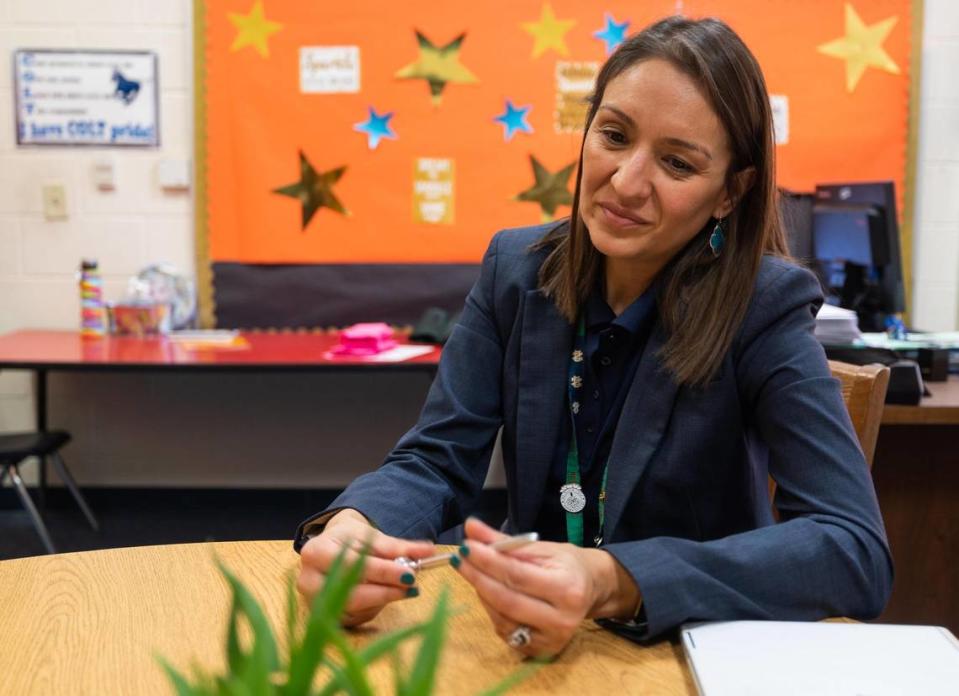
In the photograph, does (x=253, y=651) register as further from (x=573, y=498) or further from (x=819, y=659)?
(x=573, y=498)

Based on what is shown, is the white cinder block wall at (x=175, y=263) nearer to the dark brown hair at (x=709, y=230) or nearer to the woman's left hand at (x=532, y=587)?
the dark brown hair at (x=709, y=230)

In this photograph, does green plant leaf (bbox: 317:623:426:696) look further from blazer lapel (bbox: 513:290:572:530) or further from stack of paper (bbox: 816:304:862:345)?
stack of paper (bbox: 816:304:862:345)

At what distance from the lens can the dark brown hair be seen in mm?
1164

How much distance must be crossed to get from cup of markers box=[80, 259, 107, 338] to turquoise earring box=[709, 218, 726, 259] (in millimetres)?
2565

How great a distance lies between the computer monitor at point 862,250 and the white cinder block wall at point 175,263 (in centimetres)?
88

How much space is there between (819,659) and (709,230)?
24.0 inches

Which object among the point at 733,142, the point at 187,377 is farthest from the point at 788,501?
the point at 187,377

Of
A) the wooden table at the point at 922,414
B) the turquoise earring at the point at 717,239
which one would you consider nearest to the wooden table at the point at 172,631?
the turquoise earring at the point at 717,239

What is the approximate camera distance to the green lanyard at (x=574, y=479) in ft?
4.15

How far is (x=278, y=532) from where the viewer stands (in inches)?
134

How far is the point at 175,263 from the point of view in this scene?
3500 mm

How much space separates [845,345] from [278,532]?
202 cm

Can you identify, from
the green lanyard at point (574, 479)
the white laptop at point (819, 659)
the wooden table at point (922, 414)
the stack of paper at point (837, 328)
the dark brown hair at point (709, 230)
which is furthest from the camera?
the stack of paper at point (837, 328)

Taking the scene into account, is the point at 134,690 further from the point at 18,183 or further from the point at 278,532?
the point at 18,183
